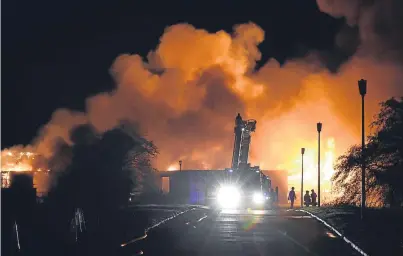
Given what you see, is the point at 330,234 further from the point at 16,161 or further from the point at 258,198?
the point at 16,161

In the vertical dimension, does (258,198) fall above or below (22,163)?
below

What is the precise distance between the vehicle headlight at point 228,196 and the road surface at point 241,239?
20.3m

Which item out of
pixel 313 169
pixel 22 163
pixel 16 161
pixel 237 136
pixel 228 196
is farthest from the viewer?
pixel 313 169

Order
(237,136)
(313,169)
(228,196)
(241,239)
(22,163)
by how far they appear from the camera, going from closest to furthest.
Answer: (241,239)
(237,136)
(228,196)
(22,163)
(313,169)

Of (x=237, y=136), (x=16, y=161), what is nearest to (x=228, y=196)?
(x=237, y=136)

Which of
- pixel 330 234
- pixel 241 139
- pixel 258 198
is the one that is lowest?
pixel 330 234

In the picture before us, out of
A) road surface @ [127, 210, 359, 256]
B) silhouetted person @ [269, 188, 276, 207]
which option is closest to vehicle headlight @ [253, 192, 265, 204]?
silhouetted person @ [269, 188, 276, 207]

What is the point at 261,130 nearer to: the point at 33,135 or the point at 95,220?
the point at 33,135

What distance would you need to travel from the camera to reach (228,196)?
6556 centimetres

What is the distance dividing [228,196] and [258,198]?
8.58 ft

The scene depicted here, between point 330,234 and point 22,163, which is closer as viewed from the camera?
point 330,234

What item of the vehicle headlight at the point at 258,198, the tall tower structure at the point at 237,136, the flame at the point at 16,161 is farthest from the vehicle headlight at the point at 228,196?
the flame at the point at 16,161

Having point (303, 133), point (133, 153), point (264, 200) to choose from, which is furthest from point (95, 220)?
point (303, 133)

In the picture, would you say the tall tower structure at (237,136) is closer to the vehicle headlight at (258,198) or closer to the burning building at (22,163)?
the vehicle headlight at (258,198)
